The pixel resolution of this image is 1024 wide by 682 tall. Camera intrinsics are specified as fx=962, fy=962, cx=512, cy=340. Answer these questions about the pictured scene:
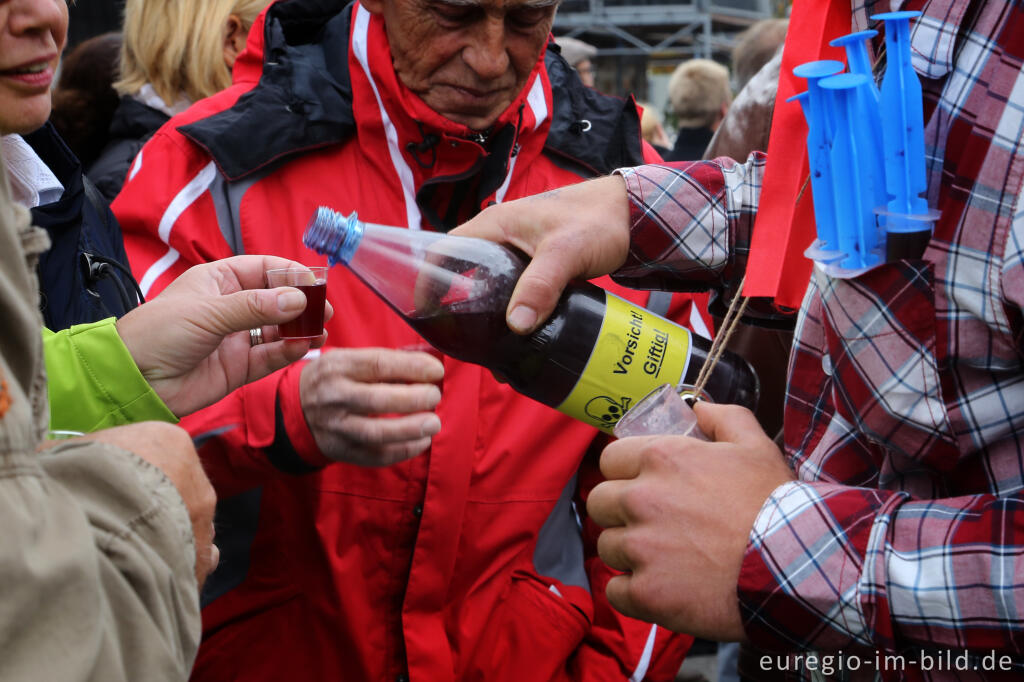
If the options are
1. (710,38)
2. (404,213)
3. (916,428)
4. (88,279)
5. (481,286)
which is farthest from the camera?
(710,38)

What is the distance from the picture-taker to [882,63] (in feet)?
4.62

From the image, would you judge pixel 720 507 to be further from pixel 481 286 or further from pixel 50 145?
pixel 50 145

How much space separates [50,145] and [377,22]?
892 millimetres

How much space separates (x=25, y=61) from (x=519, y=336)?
1048 millimetres

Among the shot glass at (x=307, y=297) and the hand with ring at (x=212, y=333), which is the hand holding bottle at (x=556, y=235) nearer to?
the shot glass at (x=307, y=297)

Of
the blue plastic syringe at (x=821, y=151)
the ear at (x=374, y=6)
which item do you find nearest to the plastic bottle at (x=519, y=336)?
the blue plastic syringe at (x=821, y=151)

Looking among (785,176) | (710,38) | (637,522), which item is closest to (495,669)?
(637,522)

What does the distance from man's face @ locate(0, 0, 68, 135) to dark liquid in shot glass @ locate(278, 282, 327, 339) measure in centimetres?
58

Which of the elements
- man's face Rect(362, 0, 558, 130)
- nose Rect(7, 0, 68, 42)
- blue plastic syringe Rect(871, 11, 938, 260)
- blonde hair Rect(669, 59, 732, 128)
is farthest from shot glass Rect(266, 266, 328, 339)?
blonde hair Rect(669, 59, 732, 128)

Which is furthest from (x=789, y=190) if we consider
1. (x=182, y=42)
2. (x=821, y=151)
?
(x=182, y=42)

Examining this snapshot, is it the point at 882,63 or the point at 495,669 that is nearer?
the point at 882,63

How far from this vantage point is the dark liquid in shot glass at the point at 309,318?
1935 mm

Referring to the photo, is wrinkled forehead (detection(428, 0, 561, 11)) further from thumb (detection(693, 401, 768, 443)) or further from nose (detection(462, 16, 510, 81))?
thumb (detection(693, 401, 768, 443))

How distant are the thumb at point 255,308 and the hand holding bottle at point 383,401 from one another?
0.13 meters
